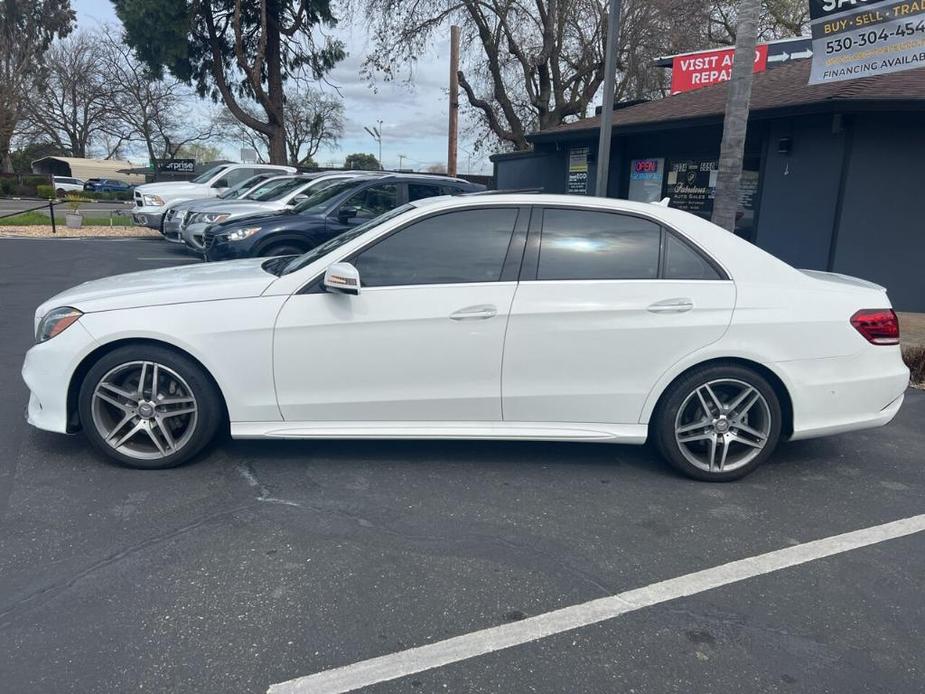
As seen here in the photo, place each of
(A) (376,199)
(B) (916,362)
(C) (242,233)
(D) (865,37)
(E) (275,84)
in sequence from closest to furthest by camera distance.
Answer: (B) (916,362)
(D) (865,37)
(C) (242,233)
(A) (376,199)
(E) (275,84)

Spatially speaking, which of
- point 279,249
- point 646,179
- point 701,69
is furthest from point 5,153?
point 279,249

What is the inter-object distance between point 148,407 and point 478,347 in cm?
190

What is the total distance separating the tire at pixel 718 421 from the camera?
169 inches

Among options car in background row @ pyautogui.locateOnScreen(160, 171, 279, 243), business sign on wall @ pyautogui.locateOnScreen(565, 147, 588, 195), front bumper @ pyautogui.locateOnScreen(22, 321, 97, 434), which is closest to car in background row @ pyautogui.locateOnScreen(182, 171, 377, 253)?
car in background row @ pyautogui.locateOnScreen(160, 171, 279, 243)

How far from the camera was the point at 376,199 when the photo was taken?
10.2m

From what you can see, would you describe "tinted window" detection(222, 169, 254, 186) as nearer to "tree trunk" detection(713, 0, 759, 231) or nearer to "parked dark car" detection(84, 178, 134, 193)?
"tree trunk" detection(713, 0, 759, 231)

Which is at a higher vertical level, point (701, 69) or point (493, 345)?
point (701, 69)

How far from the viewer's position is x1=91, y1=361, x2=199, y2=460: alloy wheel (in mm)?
4168

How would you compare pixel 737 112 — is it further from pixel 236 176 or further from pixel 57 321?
pixel 236 176

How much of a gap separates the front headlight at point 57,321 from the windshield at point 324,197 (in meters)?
6.10

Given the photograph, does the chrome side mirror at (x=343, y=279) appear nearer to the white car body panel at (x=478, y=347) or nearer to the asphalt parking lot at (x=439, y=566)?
the white car body panel at (x=478, y=347)

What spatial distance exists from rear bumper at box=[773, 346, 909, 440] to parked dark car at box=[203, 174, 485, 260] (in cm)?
654

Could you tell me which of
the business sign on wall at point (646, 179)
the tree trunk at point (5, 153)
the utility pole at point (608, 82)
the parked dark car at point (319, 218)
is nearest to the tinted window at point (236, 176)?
the parked dark car at point (319, 218)

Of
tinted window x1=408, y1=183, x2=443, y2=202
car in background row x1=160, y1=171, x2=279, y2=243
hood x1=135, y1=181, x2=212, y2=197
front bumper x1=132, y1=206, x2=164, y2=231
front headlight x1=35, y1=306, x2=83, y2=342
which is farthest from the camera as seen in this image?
hood x1=135, y1=181, x2=212, y2=197
